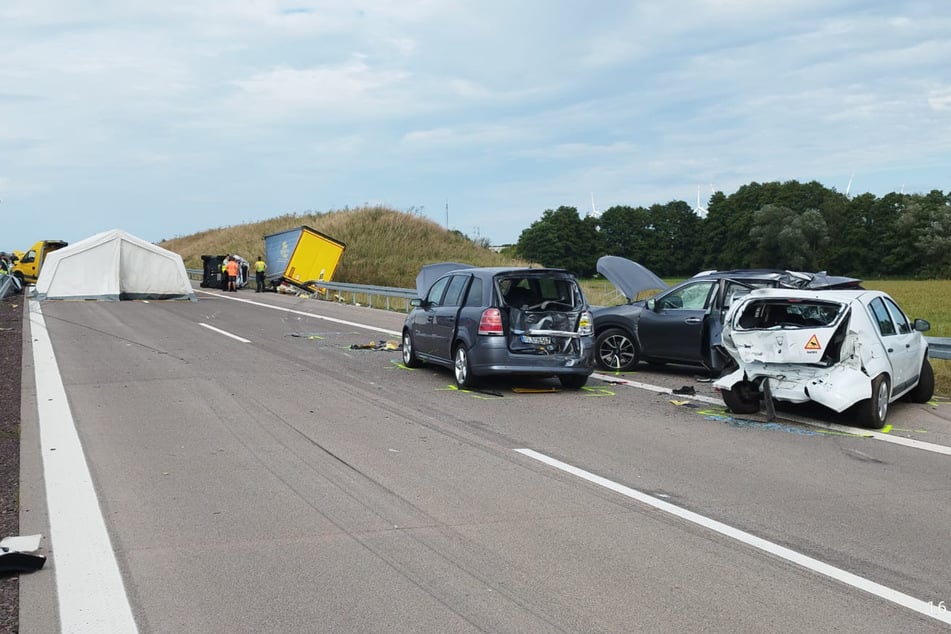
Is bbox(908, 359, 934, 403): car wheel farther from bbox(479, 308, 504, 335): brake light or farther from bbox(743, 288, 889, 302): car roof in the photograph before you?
bbox(479, 308, 504, 335): brake light

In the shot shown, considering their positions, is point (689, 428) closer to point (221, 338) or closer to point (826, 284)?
point (826, 284)

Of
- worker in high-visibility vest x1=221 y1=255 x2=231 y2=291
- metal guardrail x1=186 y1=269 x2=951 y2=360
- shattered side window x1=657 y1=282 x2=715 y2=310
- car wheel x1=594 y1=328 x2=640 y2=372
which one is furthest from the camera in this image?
worker in high-visibility vest x1=221 y1=255 x2=231 y2=291

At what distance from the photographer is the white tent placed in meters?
30.6

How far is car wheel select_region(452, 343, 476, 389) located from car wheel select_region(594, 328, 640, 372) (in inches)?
109

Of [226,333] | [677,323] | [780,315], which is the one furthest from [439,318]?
[226,333]

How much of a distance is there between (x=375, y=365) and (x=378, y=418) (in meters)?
4.79

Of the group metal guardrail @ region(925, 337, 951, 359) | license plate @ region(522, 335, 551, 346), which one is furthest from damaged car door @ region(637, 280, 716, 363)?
metal guardrail @ region(925, 337, 951, 359)

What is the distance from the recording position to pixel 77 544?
5352 millimetres

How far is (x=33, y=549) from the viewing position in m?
5.19

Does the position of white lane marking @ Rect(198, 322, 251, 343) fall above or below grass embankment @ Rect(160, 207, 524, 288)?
below

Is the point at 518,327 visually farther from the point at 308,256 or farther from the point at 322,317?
the point at 308,256

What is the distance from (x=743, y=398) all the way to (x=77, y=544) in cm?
723

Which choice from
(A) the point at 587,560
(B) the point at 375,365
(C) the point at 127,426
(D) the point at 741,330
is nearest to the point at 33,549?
(A) the point at 587,560

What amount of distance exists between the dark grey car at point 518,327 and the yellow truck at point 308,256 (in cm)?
2599
